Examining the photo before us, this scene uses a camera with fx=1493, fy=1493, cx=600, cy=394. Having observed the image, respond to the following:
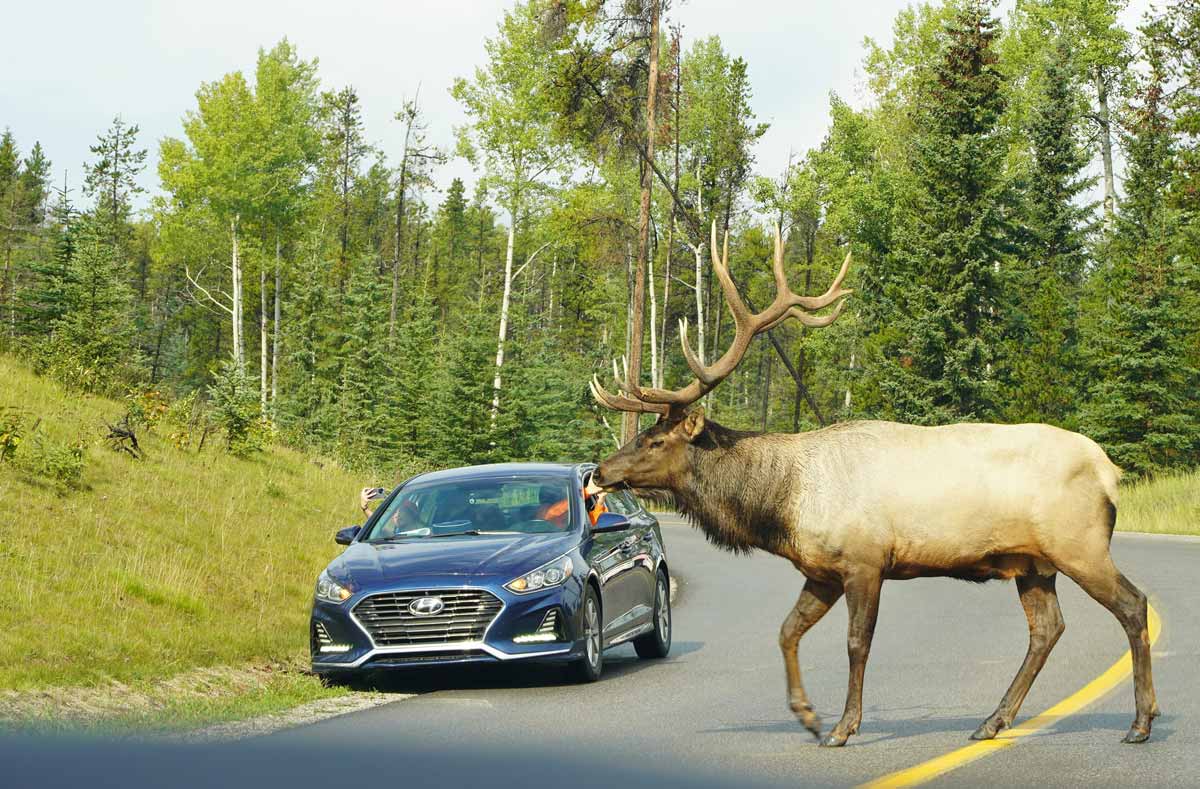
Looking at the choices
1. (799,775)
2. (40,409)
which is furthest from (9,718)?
(40,409)

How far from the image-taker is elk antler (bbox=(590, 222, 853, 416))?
9.23m

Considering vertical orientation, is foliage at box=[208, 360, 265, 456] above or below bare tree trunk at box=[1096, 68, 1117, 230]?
below

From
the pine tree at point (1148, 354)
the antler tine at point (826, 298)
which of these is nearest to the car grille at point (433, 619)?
the antler tine at point (826, 298)

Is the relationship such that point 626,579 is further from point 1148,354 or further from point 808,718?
point 1148,354

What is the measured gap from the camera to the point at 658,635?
1287cm

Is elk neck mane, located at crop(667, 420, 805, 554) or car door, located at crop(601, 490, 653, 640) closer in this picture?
elk neck mane, located at crop(667, 420, 805, 554)

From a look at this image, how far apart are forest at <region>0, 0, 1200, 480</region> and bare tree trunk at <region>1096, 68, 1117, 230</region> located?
20 cm

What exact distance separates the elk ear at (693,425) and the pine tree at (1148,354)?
33879 mm

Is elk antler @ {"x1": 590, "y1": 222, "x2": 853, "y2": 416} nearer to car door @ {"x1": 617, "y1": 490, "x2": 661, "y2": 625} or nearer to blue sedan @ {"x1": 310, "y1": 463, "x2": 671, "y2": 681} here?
blue sedan @ {"x1": 310, "y1": 463, "x2": 671, "y2": 681}

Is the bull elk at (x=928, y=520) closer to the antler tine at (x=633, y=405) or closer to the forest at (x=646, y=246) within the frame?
the antler tine at (x=633, y=405)

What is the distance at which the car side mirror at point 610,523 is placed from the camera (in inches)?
451

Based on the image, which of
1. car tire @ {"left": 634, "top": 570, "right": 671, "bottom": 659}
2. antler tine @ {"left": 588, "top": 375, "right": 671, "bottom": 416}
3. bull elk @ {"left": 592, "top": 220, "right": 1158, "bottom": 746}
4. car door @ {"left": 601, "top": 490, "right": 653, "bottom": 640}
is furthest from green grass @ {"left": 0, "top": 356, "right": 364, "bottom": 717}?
bull elk @ {"left": 592, "top": 220, "right": 1158, "bottom": 746}

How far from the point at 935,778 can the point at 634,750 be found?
1665mm

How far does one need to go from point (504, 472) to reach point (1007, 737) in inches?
214
